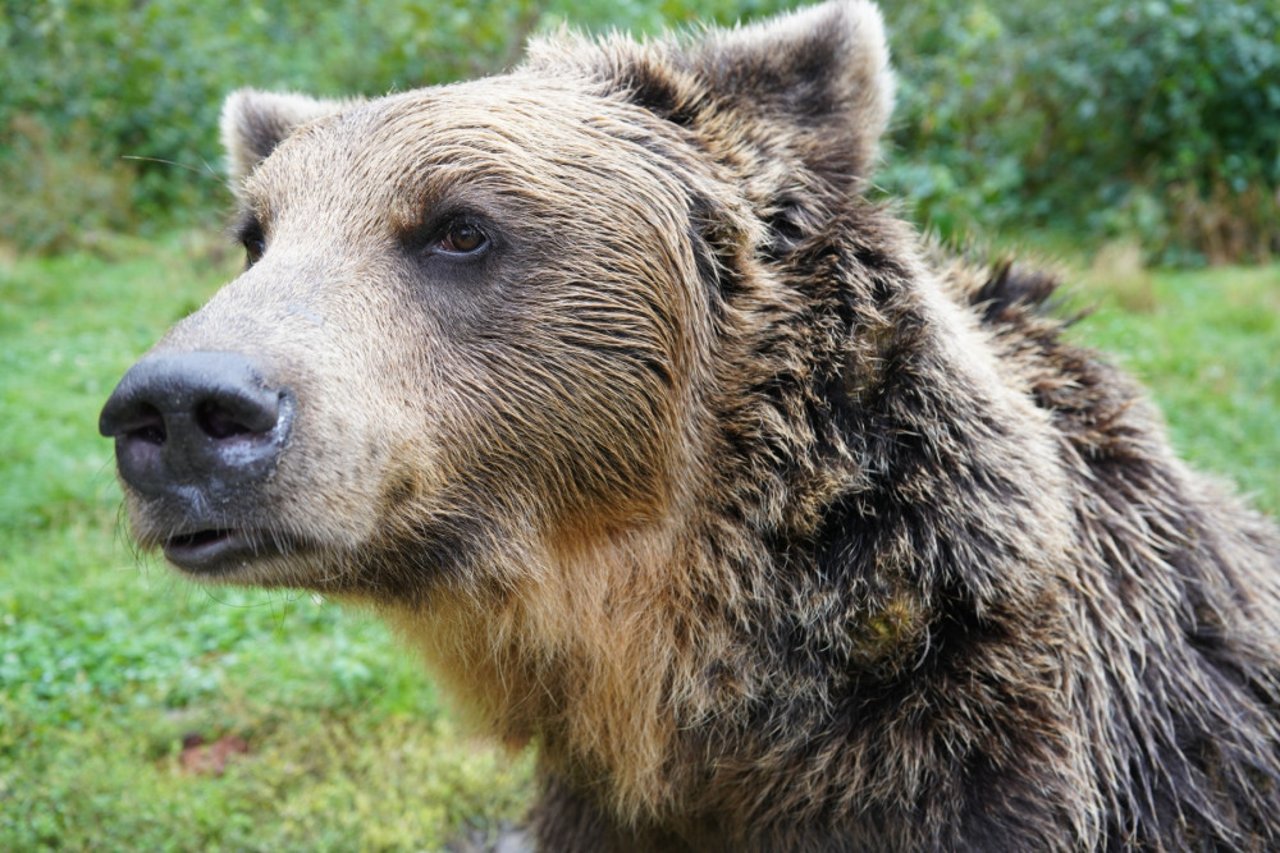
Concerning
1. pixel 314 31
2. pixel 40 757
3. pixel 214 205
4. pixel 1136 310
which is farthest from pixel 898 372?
pixel 314 31

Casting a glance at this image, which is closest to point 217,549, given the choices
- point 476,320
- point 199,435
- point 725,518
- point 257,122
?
point 199,435

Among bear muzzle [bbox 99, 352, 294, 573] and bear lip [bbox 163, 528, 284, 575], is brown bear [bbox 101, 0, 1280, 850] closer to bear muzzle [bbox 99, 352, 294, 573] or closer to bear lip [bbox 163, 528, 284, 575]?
bear lip [bbox 163, 528, 284, 575]

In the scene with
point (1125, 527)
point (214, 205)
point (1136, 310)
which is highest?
point (1125, 527)

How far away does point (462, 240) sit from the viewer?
3.14 m

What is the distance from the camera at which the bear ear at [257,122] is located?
408 centimetres

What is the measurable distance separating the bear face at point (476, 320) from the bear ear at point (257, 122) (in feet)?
1.82

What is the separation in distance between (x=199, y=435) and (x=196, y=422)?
32 millimetres

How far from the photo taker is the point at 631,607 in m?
3.23

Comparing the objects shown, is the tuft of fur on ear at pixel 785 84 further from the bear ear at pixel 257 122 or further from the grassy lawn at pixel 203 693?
the grassy lawn at pixel 203 693

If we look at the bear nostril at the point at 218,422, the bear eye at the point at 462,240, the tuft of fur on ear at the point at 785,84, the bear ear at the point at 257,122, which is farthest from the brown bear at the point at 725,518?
the bear ear at the point at 257,122

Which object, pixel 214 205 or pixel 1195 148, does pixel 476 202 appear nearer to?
pixel 1195 148

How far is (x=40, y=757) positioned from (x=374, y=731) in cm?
129

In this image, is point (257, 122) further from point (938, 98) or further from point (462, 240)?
point (938, 98)

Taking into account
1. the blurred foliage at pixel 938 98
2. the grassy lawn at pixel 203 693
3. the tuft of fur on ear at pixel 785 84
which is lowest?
the grassy lawn at pixel 203 693
